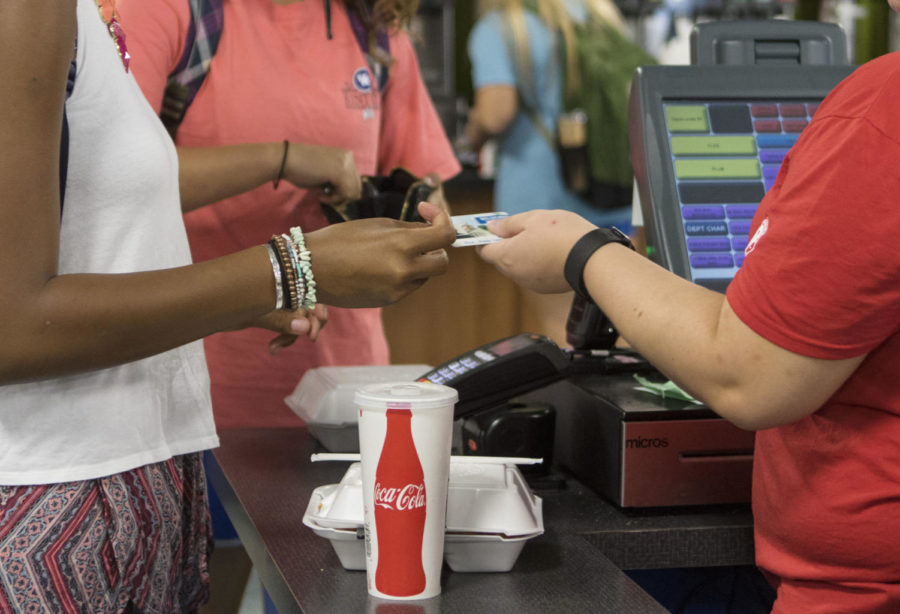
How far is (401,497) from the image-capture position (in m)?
0.94

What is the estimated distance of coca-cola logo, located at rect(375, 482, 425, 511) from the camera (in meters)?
0.93

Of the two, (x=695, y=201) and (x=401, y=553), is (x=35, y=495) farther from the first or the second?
(x=695, y=201)

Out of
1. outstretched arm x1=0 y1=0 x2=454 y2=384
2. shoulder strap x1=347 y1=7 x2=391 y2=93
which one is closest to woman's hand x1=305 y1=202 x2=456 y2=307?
outstretched arm x1=0 y1=0 x2=454 y2=384

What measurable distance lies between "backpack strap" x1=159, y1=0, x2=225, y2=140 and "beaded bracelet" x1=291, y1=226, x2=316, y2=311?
877 millimetres

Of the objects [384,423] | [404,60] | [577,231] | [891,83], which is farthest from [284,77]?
[891,83]

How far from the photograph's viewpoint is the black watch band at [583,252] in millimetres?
1055

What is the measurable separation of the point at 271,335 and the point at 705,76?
939 millimetres

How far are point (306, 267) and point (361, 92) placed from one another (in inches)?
39.9

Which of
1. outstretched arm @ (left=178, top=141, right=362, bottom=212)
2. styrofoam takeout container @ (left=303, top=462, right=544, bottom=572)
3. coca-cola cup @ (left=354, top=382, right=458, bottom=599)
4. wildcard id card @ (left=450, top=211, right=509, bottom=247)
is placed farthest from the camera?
outstretched arm @ (left=178, top=141, right=362, bottom=212)

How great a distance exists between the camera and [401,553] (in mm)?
962

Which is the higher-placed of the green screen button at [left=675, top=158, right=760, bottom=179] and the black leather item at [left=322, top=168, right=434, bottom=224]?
the green screen button at [left=675, top=158, right=760, bottom=179]

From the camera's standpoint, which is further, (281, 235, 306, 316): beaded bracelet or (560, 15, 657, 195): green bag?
(560, 15, 657, 195): green bag

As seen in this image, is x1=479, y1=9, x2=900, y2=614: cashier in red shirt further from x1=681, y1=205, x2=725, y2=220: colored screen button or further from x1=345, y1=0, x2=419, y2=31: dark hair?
x1=345, y1=0, x2=419, y2=31: dark hair

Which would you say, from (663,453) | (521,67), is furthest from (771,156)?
(521,67)
